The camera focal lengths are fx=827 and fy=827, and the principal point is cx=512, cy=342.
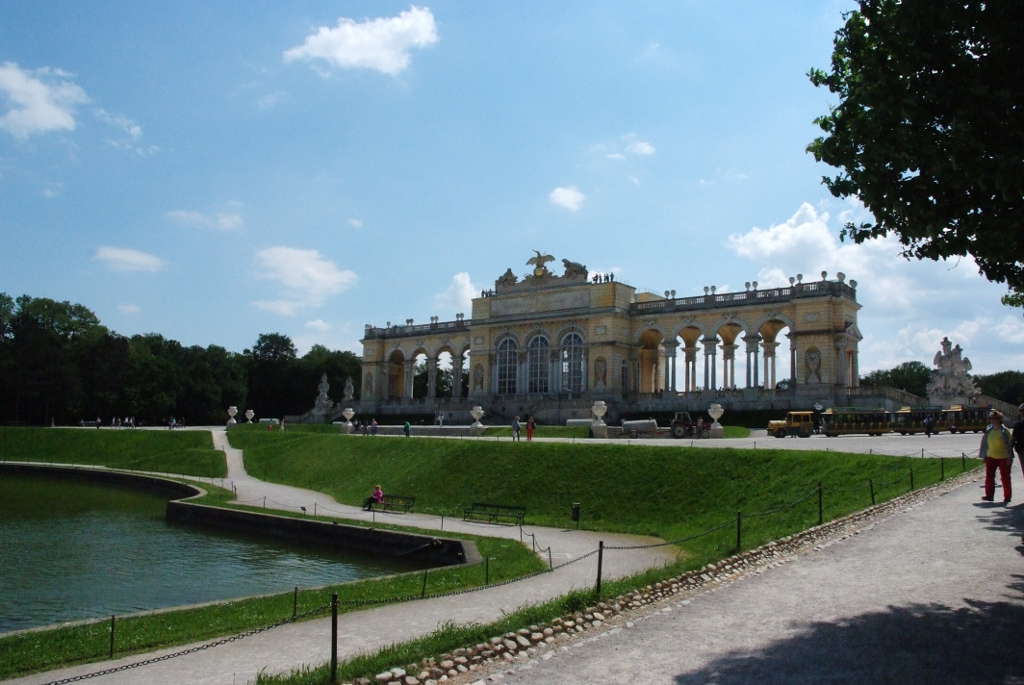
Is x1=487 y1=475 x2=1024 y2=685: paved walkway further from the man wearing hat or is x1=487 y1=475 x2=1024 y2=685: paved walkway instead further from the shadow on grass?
the man wearing hat

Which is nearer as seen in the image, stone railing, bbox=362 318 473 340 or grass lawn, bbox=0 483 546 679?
grass lawn, bbox=0 483 546 679

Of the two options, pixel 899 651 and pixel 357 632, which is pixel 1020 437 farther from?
pixel 357 632

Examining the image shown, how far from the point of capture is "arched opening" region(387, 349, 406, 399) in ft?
303

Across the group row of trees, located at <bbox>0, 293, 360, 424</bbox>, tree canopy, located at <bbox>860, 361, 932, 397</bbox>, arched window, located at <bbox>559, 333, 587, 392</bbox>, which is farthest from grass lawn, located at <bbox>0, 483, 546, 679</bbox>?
tree canopy, located at <bbox>860, 361, 932, 397</bbox>

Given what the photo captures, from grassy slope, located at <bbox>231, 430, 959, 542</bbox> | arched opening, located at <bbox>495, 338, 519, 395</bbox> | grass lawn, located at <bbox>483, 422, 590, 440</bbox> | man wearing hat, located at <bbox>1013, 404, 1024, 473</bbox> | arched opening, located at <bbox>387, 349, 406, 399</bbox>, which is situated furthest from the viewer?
arched opening, located at <bbox>387, 349, 406, 399</bbox>

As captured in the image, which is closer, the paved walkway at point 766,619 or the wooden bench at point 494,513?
the paved walkway at point 766,619

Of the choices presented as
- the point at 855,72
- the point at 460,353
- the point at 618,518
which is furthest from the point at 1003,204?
the point at 460,353

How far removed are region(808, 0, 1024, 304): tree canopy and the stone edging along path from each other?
636cm

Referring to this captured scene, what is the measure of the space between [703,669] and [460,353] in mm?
76567

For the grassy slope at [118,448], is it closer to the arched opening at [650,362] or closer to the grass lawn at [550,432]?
the grass lawn at [550,432]

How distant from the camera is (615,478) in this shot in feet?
102

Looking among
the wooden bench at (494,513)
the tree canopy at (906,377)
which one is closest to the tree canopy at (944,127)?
the wooden bench at (494,513)

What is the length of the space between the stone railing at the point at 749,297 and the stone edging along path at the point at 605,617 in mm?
45330

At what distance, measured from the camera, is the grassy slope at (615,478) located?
82.5 feet
